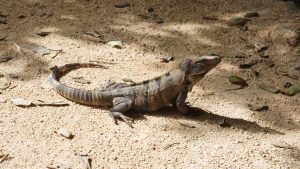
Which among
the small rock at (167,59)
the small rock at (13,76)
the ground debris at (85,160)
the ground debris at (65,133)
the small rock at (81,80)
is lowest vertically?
the ground debris at (85,160)

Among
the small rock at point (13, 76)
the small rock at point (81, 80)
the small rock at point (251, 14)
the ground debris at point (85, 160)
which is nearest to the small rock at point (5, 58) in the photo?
the small rock at point (13, 76)

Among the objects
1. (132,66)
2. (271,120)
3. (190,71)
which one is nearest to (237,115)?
(271,120)

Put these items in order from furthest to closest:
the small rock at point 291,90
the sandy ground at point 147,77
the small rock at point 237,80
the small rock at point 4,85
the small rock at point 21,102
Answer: the small rock at point 237,80 < the small rock at point 291,90 < the small rock at point 4,85 < the small rock at point 21,102 < the sandy ground at point 147,77

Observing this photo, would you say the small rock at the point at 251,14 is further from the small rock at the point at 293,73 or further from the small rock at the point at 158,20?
the small rock at the point at 293,73

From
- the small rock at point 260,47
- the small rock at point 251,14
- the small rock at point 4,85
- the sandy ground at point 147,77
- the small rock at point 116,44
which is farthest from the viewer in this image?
the small rock at point 251,14

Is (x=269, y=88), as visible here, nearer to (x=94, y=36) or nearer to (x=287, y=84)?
(x=287, y=84)

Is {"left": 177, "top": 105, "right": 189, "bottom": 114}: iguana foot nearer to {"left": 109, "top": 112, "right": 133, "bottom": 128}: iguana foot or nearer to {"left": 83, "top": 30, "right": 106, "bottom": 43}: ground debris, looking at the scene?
{"left": 109, "top": 112, "right": 133, "bottom": 128}: iguana foot

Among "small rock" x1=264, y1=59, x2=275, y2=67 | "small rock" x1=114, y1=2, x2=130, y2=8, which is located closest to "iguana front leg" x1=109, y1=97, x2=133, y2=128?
"small rock" x1=264, y1=59, x2=275, y2=67
